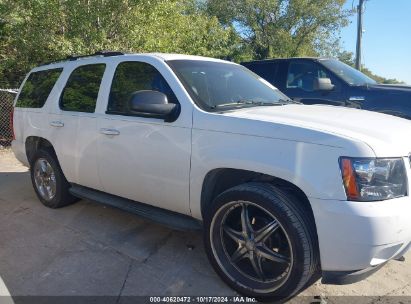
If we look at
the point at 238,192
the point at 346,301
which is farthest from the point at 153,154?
the point at 346,301

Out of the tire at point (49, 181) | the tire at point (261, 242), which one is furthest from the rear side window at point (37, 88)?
the tire at point (261, 242)

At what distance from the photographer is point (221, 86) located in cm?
395

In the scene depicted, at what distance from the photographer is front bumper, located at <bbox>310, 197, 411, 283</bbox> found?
259 cm

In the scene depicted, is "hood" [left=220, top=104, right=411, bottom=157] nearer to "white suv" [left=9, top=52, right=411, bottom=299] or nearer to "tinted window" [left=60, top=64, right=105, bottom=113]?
"white suv" [left=9, top=52, right=411, bottom=299]

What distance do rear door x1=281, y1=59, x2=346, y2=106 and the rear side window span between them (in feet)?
13.9

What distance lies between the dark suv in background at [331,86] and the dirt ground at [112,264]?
332 centimetres

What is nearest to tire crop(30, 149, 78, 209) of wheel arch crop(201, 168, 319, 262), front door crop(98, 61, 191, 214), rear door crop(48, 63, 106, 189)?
rear door crop(48, 63, 106, 189)

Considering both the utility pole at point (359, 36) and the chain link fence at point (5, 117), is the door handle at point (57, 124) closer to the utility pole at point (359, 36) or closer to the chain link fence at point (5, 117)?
the chain link fence at point (5, 117)

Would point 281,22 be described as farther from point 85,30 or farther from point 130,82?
point 130,82

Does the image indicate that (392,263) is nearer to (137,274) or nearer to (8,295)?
(137,274)

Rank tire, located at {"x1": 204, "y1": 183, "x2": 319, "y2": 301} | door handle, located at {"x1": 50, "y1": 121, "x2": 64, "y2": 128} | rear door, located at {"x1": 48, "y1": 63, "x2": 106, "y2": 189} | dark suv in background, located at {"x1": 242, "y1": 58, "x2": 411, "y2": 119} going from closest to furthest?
1. tire, located at {"x1": 204, "y1": 183, "x2": 319, "y2": 301}
2. rear door, located at {"x1": 48, "y1": 63, "x2": 106, "y2": 189}
3. door handle, located at {"x1": 50, "y1": 121, "x2": 64, "y2": 128}
4. dark suv in background, located at {"x1": 242, "y1": 58, "x2": 411, "y2": 119}

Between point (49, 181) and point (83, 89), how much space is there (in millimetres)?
1380

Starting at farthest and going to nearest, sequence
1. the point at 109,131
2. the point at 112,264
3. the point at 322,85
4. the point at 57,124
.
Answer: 1. the point at 322,85
2. the point at 57,124
3. the point at 109,131
4. the point at 112,264

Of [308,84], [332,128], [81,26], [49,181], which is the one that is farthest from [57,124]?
[81,26]
